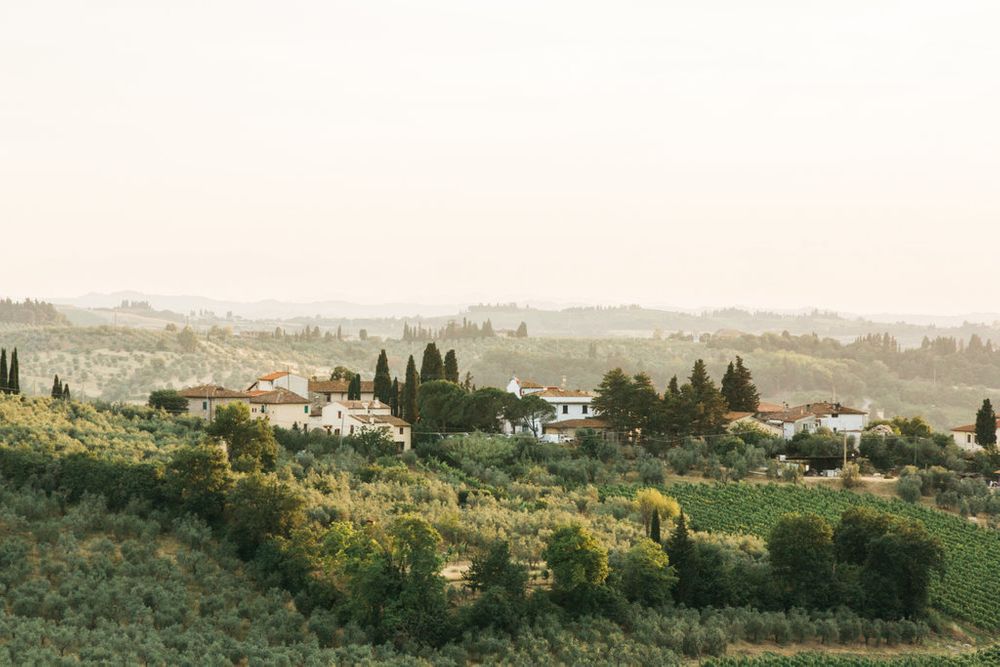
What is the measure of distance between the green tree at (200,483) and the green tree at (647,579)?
15.2m

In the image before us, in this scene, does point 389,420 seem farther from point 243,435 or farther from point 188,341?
A: point 188,341

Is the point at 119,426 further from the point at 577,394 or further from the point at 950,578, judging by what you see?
the point at 950,578

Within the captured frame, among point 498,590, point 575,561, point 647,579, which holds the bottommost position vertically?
point 647,579

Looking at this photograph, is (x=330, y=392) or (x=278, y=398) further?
(x=330, y=392)

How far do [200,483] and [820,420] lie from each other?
47025mm

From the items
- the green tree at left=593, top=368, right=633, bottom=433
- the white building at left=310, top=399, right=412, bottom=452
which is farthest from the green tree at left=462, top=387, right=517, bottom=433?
the green tree at left=593, top=368, right=633, bottom=433

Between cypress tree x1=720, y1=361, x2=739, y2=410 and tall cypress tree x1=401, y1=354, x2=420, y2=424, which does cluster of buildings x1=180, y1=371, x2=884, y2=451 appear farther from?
cypress tree x1=720, y1=361, x2=739, y2=410

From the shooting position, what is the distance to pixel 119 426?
185ft

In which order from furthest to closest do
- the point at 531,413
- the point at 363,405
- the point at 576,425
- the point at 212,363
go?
the point at 212,363, the point at 576,425, the point at 531,413, the point at 363,405

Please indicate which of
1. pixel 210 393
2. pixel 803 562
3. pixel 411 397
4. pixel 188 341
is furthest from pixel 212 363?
pixel 803 562

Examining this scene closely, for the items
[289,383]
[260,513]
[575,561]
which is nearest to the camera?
[575,561]

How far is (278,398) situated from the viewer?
214ft

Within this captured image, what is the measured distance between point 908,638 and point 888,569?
2.81 metres

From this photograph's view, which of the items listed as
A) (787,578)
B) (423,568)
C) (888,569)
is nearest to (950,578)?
(888,569)
